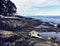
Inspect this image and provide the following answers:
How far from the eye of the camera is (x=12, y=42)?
3591 cm

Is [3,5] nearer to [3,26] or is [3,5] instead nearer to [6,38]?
[3,26]

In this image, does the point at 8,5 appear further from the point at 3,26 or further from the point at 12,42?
the point at 12,42

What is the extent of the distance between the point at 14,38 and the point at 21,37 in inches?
44.2

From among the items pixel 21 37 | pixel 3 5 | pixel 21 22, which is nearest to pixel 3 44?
pixel 21 37

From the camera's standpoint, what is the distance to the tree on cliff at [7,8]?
7431 centimetres

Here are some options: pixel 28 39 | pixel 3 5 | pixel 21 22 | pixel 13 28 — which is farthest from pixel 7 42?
pixel 3 5

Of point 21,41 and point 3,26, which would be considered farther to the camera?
point 3,26

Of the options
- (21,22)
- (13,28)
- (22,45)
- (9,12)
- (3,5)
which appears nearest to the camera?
(22,45)

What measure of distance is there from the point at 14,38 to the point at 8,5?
4170 cm

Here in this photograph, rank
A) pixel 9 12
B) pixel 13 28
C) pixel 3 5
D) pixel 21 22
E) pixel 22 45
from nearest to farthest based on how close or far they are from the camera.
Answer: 1. pixel 22 45
2. pixel 13 28
3. pixel 21 22
4. pixel 3 5
5. pixel 9 12

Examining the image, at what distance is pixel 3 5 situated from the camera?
74375 millimetres

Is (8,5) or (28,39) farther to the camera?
(8,5)

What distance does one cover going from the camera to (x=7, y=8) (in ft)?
252

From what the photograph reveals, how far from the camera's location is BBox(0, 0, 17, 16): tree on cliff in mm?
74312
